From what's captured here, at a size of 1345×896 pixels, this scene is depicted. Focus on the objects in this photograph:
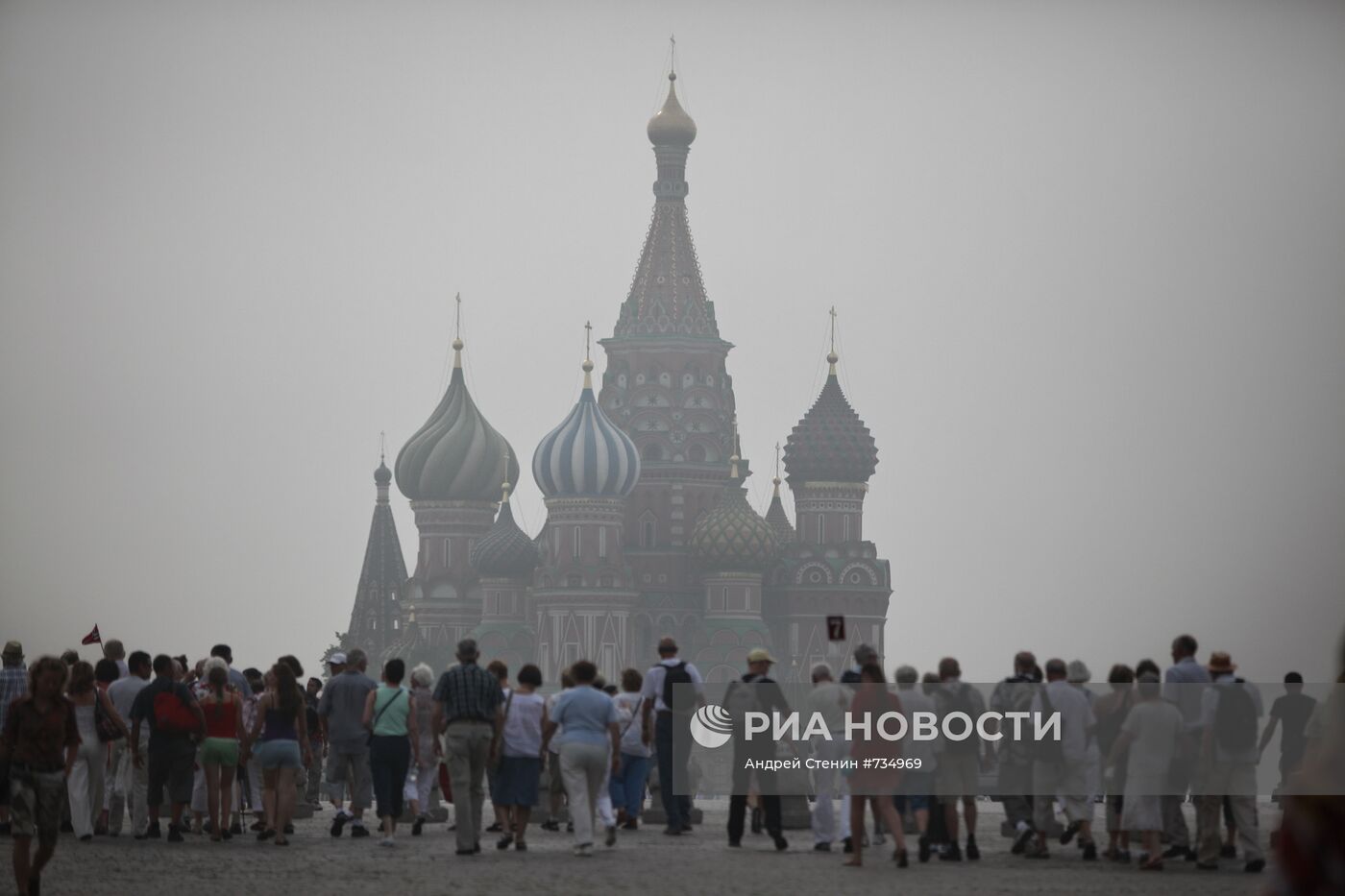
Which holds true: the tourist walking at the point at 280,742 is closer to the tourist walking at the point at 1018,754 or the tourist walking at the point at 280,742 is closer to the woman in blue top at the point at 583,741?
the woman in blue top at the point at 583,741

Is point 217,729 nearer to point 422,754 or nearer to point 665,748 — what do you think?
point 422,754

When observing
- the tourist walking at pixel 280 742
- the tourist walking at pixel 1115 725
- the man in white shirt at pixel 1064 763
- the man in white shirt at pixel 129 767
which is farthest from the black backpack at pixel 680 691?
the man in white shirt at pixel 129 767

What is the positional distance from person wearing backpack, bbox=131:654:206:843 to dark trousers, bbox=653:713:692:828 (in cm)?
337

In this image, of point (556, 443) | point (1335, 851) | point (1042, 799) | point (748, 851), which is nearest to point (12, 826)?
point (748, 851)

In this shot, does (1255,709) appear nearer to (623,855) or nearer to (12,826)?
(623,855)

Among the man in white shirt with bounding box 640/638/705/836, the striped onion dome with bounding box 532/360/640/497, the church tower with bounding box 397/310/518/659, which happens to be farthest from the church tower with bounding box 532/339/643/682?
the man in white shirt with bounding box 640/638/705/836

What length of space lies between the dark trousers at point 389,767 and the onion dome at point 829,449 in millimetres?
77926

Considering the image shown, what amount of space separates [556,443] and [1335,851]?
287 feet

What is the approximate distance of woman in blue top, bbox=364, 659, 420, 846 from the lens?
15.7 m

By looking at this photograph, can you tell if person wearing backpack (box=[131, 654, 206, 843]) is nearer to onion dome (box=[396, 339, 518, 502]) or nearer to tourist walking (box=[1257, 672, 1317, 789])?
tourist walking (box=[1257, 672, 1317, 789])

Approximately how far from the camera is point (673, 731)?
→ 16891 mm

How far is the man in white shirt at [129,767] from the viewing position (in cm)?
1631

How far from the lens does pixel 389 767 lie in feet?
51.6

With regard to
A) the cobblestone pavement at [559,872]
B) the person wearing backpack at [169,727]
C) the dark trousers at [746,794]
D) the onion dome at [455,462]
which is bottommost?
the cobblestone pavement at [559,872]
